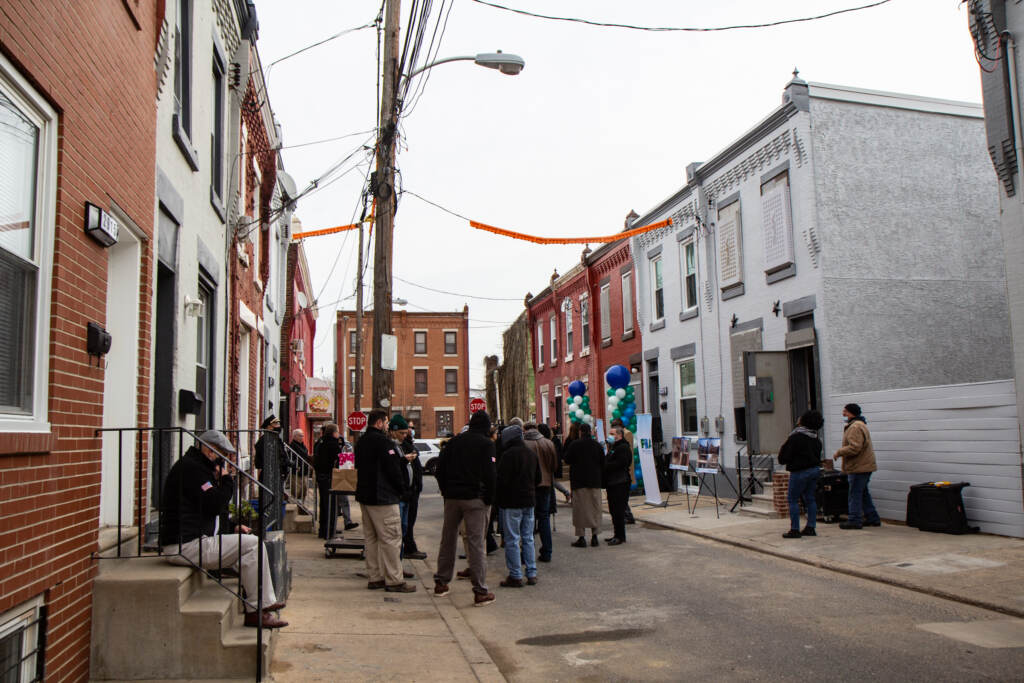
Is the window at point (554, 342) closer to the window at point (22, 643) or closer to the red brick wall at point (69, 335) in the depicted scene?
the red brick wall at point (69, 335)

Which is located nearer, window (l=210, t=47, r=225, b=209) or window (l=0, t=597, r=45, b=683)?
Answer: window (l=0, t=597, r=45, b=683)

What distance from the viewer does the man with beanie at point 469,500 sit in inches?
329

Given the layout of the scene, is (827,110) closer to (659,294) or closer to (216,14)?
(659,294)

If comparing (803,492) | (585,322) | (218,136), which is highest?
(218,136)

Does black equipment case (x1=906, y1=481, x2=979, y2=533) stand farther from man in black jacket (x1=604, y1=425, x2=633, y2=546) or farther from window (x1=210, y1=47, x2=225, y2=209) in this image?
window (x1=210, y1=47, x2=225, y2=209)

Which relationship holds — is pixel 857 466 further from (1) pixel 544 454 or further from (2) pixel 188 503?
(2) pixel 188 503

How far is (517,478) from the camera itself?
9.30m

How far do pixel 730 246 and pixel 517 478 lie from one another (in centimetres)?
1008

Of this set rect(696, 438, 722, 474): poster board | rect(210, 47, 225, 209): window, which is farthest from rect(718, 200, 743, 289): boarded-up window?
rect(210, 47, 225, 209): window

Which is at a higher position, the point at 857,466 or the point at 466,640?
the point at 857,466

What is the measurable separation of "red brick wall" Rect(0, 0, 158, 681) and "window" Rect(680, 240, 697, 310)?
50.2 ft

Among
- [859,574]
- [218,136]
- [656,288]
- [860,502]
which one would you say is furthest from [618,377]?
[218,136]

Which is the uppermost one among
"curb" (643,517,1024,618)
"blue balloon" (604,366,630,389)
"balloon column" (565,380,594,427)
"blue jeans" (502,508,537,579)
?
"blue balloon" (604,366,630,389)

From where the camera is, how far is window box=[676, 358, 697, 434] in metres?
20.1
